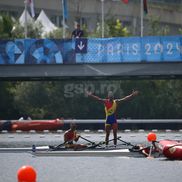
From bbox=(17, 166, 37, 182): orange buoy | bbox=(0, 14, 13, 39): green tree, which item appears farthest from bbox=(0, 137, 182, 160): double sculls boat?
bbox=(0, 14, 13, 39): green tree

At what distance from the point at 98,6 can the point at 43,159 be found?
6203 cm

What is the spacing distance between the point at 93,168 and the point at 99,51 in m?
22.5

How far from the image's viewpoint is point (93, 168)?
66.8ft

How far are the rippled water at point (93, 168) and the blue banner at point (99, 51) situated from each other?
60.5ft

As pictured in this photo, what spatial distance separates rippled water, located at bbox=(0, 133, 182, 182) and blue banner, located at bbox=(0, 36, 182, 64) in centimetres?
1844

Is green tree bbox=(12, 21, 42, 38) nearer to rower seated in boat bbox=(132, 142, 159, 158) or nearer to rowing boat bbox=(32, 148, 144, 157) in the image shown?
rowing boat bbox=(32, 148, 144, 157)

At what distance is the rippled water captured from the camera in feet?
58.7

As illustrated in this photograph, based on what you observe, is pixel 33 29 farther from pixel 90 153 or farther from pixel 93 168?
pixel 93 168

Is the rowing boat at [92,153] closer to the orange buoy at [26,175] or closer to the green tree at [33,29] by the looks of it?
the orange buoy at [26,175]

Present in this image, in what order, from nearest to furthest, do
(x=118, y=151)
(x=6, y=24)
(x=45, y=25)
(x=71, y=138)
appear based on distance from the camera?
(x=118, y=151) < (x=71, y=138) < (x=6, y=24) < (x=45, y=25)

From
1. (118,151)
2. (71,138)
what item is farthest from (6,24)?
(118,151)

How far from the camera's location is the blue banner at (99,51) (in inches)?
1657

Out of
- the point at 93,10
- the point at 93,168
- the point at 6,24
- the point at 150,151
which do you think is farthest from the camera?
the point at 93,10

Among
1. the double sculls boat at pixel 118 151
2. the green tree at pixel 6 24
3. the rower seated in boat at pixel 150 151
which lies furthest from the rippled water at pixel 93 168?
the green tree at pixel 6 24
